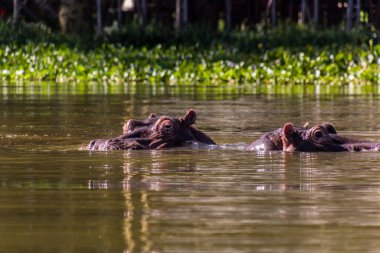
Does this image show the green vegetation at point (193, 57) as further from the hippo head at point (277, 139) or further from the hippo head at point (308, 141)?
the hippo head at point (308, 141)

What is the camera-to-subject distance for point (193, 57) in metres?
32.4

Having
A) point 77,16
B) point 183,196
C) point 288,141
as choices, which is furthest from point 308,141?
point 77,16

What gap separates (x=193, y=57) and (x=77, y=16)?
196 inches

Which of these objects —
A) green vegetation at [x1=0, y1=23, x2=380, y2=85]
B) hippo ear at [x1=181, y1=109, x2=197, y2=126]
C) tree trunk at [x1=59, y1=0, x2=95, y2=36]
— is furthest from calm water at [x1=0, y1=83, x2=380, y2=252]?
tree trunk at [x1=59, y1=0, x2=95, y2=36]

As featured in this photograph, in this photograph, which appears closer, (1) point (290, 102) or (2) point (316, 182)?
(2) point (316, 182)

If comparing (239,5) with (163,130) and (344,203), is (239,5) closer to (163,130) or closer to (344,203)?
(163,130)

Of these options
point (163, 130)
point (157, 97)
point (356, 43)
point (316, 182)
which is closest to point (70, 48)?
point (356, 43)

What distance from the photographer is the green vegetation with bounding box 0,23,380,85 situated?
1183 inches

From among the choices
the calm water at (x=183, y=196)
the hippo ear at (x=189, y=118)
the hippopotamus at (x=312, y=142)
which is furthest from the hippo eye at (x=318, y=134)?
the hippo ear at (x=189, y=118)

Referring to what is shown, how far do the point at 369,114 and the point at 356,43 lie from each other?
16.1 m

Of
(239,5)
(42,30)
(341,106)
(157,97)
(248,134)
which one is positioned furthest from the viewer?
(239,5)

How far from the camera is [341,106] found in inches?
782

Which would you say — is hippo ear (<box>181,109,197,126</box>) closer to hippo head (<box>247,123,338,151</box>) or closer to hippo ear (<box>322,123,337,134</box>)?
hippo head (<box>247,123,338,151</box>)

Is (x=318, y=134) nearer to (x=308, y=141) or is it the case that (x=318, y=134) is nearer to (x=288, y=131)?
(x=308, y=141)
